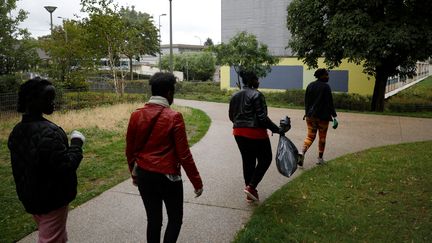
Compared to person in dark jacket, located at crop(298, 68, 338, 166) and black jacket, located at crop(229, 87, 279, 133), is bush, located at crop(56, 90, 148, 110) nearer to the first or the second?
person in dark jacket, located at crop(298, 68, 338, 166)

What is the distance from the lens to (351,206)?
5188 millimetres

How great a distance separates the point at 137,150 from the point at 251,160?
219 cm

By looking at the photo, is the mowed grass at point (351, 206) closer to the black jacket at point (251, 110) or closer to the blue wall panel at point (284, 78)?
the black jacket at point (251, 110)

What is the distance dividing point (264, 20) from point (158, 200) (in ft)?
155

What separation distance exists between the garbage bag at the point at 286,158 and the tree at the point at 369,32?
1203cm

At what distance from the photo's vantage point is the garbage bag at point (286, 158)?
5230mm

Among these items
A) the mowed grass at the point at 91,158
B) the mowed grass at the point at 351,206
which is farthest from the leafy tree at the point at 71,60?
the mowed grass at the point at 351,206

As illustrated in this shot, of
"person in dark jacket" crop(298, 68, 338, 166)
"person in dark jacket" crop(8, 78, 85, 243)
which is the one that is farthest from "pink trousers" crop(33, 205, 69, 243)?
"person in dark jacket" crop(298, 68, 338, 166)

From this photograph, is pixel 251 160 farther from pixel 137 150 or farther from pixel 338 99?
pixel 338 99

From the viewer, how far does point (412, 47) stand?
1611cm

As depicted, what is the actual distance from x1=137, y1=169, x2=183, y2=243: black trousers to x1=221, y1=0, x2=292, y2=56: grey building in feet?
145

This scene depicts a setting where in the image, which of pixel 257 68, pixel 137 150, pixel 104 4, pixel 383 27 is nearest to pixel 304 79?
pixel 257 68

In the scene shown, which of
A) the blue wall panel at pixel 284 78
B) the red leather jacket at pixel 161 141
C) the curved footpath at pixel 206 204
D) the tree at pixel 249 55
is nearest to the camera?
the red leather jacket at pixel 161 141

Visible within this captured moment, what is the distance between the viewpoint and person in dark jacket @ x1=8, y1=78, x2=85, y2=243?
110 inches
